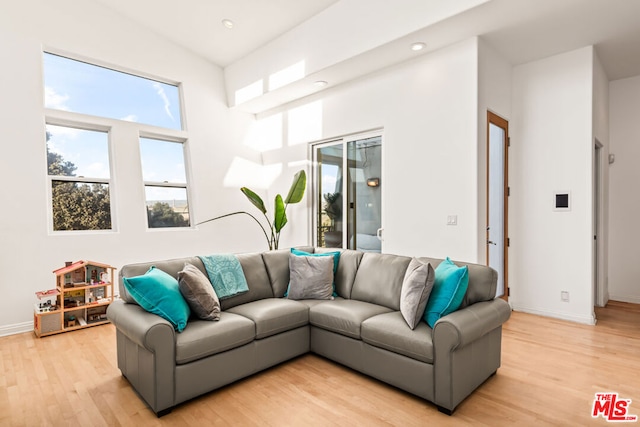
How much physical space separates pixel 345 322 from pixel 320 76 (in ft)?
10.1

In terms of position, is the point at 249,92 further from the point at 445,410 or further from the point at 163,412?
the point at 445,410

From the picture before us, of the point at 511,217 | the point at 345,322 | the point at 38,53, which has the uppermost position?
the point at 38,53

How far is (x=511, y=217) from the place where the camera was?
4336 millimetres

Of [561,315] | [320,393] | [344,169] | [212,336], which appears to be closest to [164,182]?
[344,169]

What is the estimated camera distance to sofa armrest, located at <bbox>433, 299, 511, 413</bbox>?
2098 mm

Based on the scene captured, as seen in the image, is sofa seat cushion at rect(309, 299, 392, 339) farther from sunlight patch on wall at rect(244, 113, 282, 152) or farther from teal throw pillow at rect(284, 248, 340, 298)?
sunlight patch on wall at rect(244, 113, 282, 152)

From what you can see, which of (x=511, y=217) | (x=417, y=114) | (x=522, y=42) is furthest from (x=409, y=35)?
(x=511, y=217)

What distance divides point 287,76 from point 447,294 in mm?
3466

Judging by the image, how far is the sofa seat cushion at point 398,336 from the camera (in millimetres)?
2215

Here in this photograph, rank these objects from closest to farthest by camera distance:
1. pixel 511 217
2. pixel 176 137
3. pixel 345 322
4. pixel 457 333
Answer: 1. pixel 457 333
2. pixel 345 322
3. pixel 511 217
4. pixel 176 137

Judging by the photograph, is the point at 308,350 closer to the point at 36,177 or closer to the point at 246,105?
the point at 36,177

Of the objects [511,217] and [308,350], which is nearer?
[308,350]

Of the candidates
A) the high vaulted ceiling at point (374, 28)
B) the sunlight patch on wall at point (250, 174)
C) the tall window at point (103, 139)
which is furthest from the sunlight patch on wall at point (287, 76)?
the tall window at point (103, 139)

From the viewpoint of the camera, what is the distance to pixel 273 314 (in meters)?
2.74
